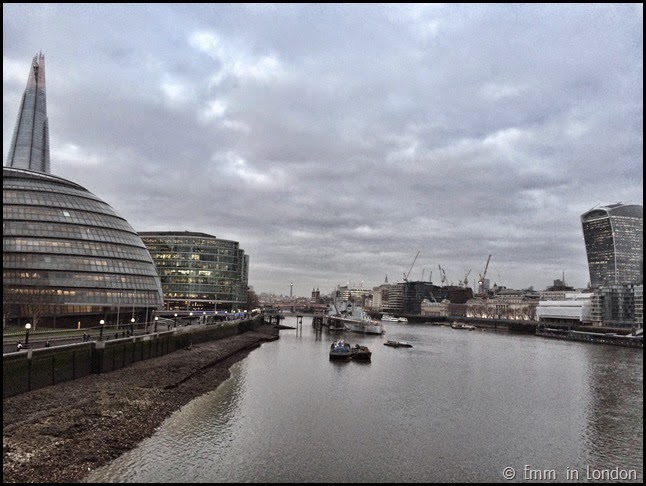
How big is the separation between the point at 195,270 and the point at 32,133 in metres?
71.9

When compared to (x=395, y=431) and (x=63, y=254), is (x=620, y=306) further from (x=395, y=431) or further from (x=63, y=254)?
(x=63, y=254)

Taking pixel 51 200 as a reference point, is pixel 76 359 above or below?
below

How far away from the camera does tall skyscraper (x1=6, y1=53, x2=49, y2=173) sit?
139 meters

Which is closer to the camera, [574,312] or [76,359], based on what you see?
[76,359]

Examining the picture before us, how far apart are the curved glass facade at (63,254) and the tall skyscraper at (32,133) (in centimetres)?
7182

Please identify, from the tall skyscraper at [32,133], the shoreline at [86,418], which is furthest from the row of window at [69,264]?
the tall skyscraper at [32,133]

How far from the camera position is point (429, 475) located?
87.6ft

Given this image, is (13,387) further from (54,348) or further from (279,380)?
(279,380)

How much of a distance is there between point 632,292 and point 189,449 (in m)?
183

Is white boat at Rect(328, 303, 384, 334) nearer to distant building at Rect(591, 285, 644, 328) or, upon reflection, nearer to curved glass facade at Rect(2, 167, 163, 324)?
curved glass facade at Rect(2, 167, 163, 324)

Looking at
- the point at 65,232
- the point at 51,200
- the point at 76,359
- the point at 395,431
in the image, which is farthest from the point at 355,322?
the point at 395,431

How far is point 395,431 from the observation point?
1367 inches

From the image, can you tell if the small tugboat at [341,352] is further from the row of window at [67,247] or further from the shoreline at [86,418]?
the row of window at [67,247]

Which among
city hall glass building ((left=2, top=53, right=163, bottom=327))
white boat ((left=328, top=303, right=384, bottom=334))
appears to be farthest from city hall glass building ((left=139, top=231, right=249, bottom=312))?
city hall glass building ((left=2, top=53, right=163, bottom=327))
